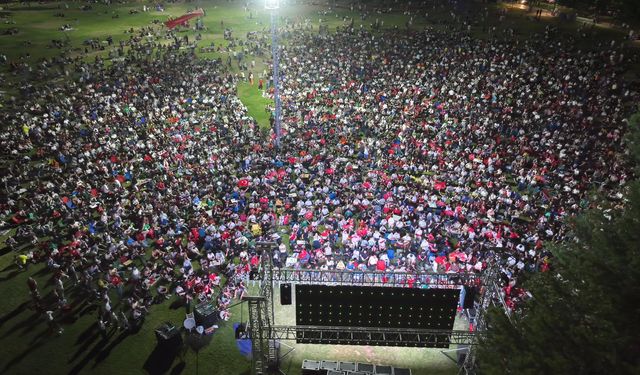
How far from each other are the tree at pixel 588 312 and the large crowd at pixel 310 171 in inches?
66.8

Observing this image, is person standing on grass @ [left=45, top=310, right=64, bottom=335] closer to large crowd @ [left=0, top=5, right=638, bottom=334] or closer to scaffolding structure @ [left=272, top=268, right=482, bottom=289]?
large crowd @ [left=0, top=5, right=638, bottom=334]

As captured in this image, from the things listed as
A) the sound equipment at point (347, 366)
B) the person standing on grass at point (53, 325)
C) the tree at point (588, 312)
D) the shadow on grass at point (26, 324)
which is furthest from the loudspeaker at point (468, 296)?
the shadow on grass at point (26, 324)

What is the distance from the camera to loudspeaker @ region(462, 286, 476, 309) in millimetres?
18047

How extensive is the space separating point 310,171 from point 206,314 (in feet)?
48.5

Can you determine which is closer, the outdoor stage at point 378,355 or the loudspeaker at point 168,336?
the loudspeaker at point 168,336

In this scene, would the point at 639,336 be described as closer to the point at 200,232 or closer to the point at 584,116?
the point at 200,232

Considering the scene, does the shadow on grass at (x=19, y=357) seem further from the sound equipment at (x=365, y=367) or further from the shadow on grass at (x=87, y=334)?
the sound equipment at (x=365, y=367)

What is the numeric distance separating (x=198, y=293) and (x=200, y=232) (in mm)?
4567

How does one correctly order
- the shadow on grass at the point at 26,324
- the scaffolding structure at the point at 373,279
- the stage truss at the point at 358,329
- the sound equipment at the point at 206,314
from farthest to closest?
1. the shadow on grass at the point at 26,324
2. the sound equipment at the point at 206,314
3. the scaffolding structure at the point at 373,279
4. the stage truss at the point at 358,329

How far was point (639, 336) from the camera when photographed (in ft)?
33.8

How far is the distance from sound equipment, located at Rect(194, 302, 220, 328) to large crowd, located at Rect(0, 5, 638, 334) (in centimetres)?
100

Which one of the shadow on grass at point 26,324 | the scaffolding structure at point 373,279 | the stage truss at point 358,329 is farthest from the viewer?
the shadow on grass at point 26,324

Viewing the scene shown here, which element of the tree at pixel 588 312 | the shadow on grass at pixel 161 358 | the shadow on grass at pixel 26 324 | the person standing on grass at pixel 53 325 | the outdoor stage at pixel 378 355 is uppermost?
the tree at pixel 588 312

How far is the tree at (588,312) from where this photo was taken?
34.2ft
